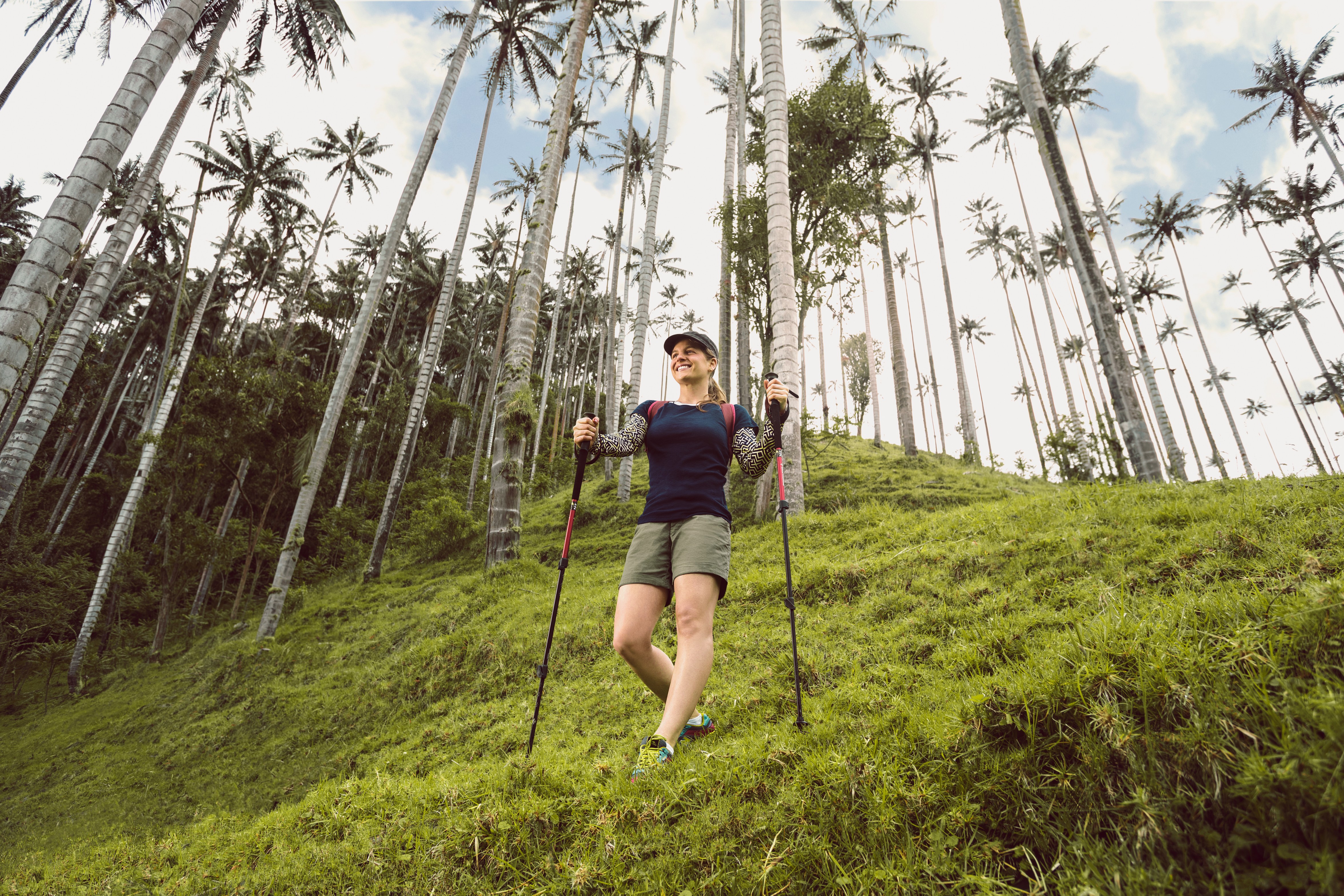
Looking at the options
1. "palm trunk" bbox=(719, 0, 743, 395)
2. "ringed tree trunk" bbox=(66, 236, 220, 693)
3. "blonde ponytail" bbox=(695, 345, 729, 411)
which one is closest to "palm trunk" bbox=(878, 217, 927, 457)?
"palm trunk" bbox=(719, 0, 743, 395)

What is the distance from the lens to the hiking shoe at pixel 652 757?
2.62 m

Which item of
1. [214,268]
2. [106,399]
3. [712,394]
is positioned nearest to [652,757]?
[712,394]

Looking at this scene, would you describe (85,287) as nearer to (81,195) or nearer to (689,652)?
(81,195)

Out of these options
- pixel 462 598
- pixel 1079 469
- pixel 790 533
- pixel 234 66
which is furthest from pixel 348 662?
pixel 234 66

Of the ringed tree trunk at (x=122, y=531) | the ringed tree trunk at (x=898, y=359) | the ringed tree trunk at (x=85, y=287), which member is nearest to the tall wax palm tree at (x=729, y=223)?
the ringed tree trunk at (x=898, y=359)

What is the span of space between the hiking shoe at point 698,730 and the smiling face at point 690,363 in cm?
204

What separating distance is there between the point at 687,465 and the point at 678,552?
1.66 feet

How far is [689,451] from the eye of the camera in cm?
312

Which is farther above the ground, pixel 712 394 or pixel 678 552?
pixel 712 394

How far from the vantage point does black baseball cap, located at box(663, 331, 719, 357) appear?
3.46m

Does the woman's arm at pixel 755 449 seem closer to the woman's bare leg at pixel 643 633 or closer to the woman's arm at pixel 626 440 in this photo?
the woman's arm at pixel 626 440

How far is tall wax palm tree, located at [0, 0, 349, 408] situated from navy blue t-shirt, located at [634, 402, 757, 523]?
378 centimetres

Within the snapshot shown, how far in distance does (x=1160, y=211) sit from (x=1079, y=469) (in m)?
25.5

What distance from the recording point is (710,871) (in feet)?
6.77
